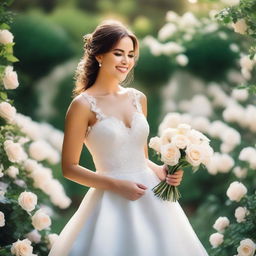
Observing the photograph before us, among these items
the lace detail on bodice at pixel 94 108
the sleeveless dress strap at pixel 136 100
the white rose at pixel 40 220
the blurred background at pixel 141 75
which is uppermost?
the blurred background at pixel 141 75

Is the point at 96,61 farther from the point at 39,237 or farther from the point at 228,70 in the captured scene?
the point at 228,70

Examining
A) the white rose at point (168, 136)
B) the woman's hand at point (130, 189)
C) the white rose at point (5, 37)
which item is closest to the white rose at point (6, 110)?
the white rose at point (5, 37)

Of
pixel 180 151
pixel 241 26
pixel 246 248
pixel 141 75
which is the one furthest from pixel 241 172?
pixel 141 75

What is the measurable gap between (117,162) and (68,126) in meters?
0.34

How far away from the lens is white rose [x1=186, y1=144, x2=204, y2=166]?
3543mm

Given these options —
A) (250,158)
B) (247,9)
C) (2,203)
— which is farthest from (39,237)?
(247,9)

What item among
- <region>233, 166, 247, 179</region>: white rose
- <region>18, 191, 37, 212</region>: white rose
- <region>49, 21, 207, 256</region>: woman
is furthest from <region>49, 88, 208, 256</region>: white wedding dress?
<region>233, 166, 247, 179</region>: white rose

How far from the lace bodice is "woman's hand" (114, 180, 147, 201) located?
0.50 feet

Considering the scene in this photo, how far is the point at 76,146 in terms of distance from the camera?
3711 mm

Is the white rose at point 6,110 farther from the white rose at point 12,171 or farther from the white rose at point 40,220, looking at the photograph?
the white rose at point 40,220

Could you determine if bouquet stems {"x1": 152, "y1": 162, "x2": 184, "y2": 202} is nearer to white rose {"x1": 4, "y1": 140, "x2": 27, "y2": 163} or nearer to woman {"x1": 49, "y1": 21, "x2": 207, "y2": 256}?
woman {"x1": 49, "y1": 21, "x2": 207, "y2": 256}

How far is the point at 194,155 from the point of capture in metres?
3.54

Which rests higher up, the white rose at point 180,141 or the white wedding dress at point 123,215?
the white rose at point 180,141

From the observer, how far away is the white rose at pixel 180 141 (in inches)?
140
